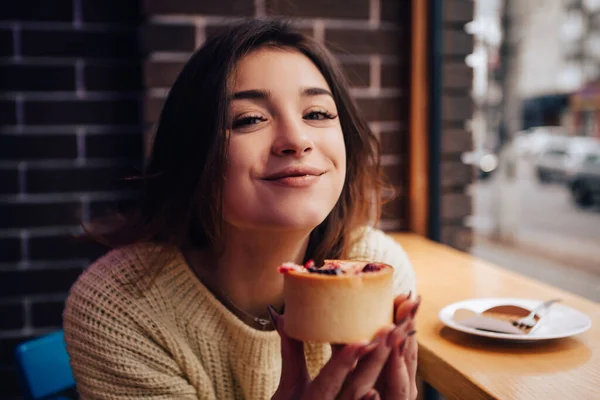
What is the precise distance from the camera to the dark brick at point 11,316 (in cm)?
231

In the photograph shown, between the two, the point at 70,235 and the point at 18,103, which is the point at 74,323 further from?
the point at 18,103

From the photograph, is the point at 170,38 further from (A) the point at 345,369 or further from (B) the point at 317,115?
(A) the point at 345,369

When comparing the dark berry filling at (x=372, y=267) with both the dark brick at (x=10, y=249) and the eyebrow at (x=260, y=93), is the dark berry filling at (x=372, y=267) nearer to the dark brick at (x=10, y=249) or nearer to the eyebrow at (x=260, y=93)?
the eyebrow at (x=260, y=93)

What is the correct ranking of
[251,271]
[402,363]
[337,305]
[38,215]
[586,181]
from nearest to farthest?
[337,305], [402,363], [251,271], [38,215], [586,181]

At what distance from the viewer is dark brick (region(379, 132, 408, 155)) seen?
255 centimetres

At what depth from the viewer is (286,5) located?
233cm

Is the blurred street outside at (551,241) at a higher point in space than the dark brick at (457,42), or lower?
lower

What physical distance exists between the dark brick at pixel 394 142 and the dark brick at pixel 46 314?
56.5 inches

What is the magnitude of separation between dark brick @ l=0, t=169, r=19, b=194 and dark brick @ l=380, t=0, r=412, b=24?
5.15 feet

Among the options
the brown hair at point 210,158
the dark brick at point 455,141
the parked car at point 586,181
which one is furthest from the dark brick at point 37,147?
the parked car at point 586,181

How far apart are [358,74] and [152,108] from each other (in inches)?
32.7

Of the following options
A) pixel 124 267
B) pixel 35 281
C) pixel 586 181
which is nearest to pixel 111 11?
pixel 35 281

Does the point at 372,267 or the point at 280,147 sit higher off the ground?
the point at 280,147

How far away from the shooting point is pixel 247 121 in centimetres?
123
